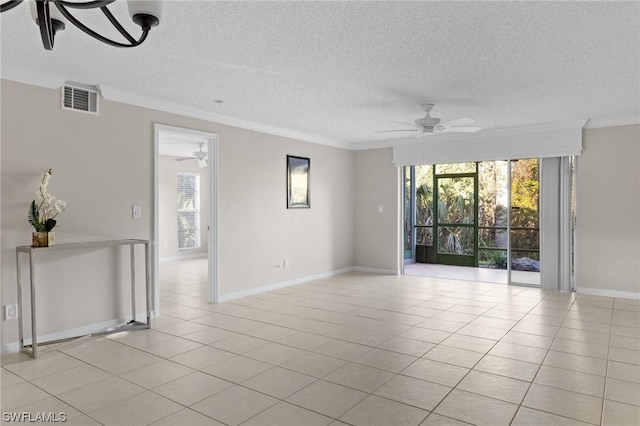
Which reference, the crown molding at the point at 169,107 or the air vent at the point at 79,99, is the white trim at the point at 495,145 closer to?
the crown molding at the point at 169,107

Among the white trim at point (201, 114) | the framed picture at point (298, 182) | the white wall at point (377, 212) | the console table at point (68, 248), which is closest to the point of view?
the console table at point (68, 248)

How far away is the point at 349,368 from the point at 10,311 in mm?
2958

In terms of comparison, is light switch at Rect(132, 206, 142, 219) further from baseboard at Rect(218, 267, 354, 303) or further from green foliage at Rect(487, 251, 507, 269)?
green foliage at Rect(487, 251, 507, 269)

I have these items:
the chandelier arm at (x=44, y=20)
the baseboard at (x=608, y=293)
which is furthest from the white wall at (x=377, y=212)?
the chandelier arm at (x=44, y=20)

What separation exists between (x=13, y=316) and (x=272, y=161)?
3691 mm

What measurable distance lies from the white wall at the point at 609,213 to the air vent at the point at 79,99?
6.25 meters

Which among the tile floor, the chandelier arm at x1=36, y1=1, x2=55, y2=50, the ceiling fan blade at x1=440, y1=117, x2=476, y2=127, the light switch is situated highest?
the ceiling fan blade at x1=440, y1=117, x2=476, y2=127

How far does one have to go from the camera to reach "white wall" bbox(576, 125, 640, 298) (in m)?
5.63

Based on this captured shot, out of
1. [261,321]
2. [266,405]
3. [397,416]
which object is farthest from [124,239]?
[397,416]

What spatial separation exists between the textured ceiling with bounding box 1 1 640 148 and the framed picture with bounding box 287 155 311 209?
4.47 ft

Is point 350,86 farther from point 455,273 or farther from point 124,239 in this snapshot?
point 455,273

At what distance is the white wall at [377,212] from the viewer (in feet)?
25.2

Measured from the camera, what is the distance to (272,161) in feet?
20.7

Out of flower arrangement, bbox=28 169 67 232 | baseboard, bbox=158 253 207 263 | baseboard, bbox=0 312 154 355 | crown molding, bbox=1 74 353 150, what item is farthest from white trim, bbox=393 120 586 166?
baseboard, bbox=158 253 207 263
